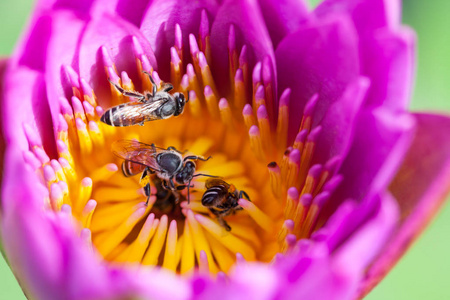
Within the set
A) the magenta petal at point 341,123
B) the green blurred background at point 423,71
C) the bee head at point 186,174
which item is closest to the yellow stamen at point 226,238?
the bee head at point 186,174

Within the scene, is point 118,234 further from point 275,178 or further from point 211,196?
point 275,178

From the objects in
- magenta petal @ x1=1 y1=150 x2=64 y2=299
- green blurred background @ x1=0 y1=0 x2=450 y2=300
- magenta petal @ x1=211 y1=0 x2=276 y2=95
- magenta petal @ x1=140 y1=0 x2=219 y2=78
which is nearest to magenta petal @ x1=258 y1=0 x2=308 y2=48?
magenta petal @ x1=211 y1=0 x2=276 y2=95

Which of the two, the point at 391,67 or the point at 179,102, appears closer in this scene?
the point at 391,67

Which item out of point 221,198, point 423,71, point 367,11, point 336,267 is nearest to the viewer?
point 336,267

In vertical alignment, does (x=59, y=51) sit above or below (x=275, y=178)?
above

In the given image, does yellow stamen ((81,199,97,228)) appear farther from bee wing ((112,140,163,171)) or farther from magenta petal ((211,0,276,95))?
magenta petal ((211,0,276,95))

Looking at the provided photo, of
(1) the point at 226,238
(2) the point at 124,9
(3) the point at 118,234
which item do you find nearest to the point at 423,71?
(1) the point at 226,238

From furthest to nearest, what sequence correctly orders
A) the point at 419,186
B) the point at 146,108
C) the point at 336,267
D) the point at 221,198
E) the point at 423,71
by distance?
the point at 423,71 < the point at 146,108 < the point at 221,198 < the point at 419,186 < the point at 336,267

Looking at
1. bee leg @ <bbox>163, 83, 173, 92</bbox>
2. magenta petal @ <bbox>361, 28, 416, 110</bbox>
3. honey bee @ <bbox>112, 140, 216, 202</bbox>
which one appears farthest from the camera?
bee leg @ <bbox>163, 83, 173, 92</bbox>

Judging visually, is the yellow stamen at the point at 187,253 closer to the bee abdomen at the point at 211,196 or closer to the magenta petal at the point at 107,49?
the bee abdomen at the point at 211,196
